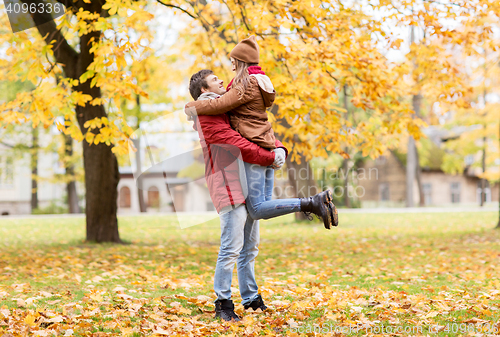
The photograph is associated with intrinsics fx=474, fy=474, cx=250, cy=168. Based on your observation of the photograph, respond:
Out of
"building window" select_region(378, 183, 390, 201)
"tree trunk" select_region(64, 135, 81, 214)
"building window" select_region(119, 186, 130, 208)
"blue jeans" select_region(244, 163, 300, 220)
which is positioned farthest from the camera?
"building window" select_region(119, 186, 130, 208)

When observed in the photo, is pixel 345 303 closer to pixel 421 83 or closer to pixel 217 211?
pixel 217 211

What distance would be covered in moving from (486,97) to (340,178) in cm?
1193

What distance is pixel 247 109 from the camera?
3648 mm

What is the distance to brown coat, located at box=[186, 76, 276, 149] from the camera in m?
Answer: 3.49

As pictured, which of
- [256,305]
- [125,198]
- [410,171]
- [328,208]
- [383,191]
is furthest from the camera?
[125,198]

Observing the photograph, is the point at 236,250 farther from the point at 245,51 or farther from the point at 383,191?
the point at 383,191

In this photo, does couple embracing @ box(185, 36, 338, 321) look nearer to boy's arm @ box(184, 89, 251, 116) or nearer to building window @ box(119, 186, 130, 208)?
boy's arm @ box(184, 89, 251, 116)

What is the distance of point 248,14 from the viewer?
7609 mm

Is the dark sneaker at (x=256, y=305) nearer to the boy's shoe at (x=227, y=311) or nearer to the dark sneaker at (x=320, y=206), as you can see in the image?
the boy's shoe at (x=227, y=311)

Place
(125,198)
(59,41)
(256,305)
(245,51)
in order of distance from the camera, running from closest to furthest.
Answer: (245,51) < (256,305) < (59,41) < (125,198)

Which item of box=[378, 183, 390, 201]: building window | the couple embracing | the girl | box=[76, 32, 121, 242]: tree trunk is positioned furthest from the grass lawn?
box=[378, 183, 390, 201]: building window

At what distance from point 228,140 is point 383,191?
40.7 metres

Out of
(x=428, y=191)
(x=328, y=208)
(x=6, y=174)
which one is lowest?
(x=428, y=191)

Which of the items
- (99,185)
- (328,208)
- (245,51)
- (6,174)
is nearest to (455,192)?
(6,174)
